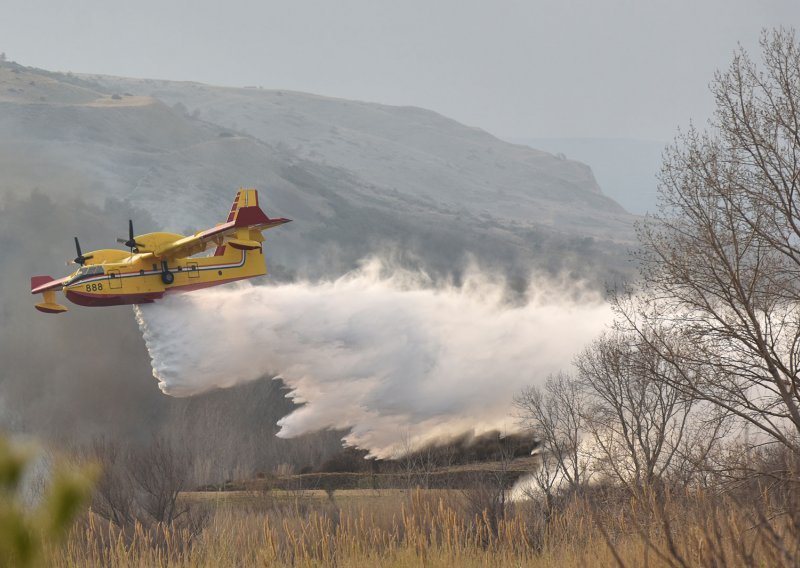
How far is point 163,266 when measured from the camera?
4347 cm

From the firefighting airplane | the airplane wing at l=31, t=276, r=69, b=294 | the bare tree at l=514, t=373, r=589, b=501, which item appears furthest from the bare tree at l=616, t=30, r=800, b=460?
the bare tree at l=514, t=373, r=589, b=501

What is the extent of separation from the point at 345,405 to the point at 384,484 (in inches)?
723

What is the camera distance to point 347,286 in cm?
5825

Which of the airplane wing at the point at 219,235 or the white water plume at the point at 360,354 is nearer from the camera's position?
the airplane wing at the point at 219,235

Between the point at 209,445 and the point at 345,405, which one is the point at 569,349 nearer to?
the point at 345,405

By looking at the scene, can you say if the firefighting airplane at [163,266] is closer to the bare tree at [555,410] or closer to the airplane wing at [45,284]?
the airplane wing at [45,284]

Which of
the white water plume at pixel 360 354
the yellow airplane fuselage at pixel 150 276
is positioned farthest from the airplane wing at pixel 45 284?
the white water plume at pixel 360 354

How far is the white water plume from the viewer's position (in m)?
50.5

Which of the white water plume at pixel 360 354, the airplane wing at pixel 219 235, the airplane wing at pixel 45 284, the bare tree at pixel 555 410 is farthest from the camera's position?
the bare tree at pixel 555 410

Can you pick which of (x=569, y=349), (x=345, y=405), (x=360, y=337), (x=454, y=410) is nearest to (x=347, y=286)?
(x=360, y=337)

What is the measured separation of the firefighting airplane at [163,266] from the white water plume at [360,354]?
312 cm

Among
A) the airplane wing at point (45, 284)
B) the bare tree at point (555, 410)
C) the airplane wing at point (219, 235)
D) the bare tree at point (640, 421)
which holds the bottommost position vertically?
the bare tree at point (555, 410)

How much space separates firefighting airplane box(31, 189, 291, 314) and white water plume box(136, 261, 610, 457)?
10.2ft

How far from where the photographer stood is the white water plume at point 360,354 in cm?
5047
